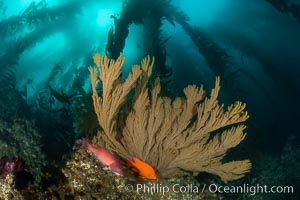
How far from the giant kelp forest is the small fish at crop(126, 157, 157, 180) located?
0.06 metres

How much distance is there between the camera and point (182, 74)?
1894 cm

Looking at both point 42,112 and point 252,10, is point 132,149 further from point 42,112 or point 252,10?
point 252,10

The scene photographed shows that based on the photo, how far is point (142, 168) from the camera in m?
3.77

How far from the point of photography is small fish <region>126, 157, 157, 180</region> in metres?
3.76

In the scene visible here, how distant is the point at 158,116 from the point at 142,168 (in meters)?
0.81

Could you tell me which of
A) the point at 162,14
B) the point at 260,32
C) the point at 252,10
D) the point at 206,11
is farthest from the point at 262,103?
the point at 162,14

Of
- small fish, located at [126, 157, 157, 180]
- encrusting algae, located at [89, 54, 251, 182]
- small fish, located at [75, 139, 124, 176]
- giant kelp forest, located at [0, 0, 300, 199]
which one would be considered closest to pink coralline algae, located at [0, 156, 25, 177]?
giant kelp forest, located at [0, 0, 300, 199]

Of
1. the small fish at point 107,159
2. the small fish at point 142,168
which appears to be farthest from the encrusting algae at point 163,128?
the small fish at point 107,159

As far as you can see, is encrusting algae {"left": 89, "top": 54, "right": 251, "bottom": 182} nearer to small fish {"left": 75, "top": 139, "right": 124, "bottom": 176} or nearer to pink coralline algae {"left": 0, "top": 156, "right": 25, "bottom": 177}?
small fish {"left": 75, "top": 139, "right": 124, "bottom": 176}

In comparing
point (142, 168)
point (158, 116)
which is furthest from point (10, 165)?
point (158, 116)

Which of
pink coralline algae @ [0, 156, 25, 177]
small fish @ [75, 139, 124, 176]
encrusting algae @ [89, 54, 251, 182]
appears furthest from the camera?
small fish @ [75, 139, 124, 176]

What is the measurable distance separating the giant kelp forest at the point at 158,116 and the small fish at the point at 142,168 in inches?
2.2

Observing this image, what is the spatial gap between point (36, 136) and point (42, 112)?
475 centimetres

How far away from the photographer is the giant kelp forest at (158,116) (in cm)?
322
